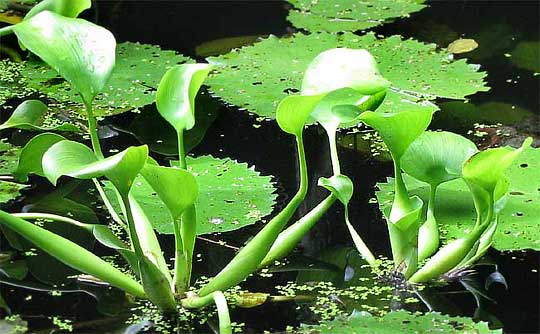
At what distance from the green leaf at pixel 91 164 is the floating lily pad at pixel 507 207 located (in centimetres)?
47

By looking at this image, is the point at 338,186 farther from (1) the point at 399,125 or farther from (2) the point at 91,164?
(2) the point at 91,164

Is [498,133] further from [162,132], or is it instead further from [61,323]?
[61,323]

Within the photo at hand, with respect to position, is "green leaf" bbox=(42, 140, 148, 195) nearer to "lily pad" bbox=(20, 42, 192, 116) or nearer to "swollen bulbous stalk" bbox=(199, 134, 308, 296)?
"swollen bulbous stalk" bbox=(199, 134, 308, 296)

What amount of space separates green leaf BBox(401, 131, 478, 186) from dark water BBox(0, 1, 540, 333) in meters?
0.14

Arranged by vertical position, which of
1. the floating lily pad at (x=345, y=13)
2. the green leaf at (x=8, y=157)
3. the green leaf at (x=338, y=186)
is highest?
the green leaf at (x=338, y=186)

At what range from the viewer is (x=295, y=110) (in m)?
0.94

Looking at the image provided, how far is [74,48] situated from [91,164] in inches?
8.4

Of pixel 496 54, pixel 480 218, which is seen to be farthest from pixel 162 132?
pixel 496 54

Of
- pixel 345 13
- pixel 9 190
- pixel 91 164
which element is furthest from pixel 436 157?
pixel 345 13

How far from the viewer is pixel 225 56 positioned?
1812mm

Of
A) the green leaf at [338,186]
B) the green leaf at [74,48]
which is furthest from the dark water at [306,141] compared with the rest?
the green leaf at [74,48]

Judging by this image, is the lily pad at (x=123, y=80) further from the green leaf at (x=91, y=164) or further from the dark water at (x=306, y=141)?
the green leaf at (x=91, y=164)

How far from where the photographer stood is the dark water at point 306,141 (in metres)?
1.04

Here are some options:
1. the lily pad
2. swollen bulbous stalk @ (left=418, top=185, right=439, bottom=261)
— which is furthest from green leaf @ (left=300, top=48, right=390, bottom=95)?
the lily pad
